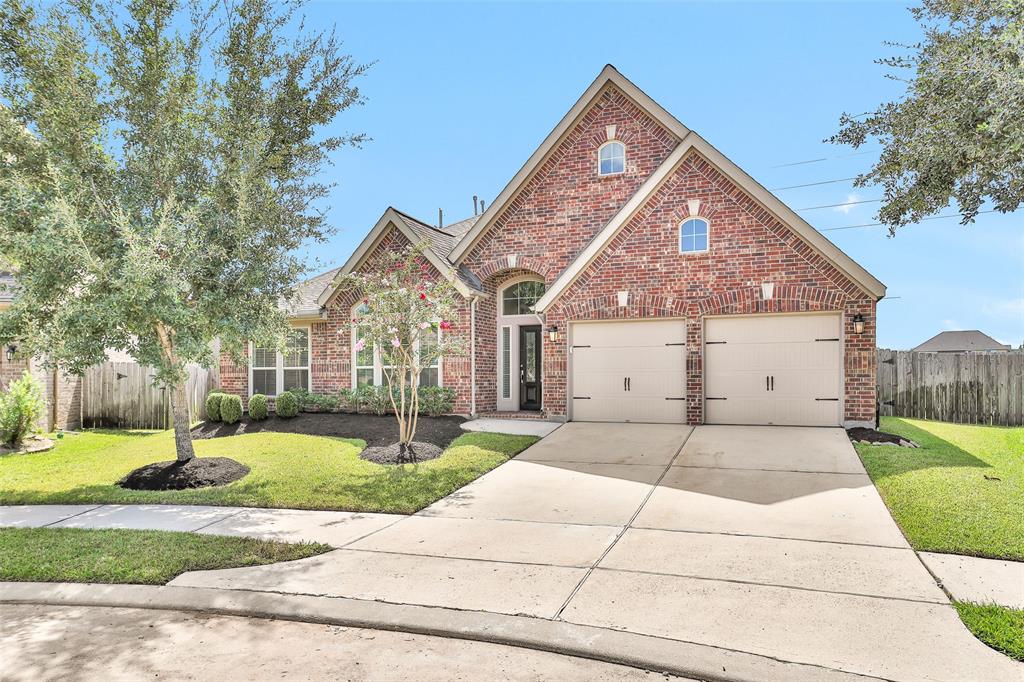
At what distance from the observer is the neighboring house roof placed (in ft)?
106

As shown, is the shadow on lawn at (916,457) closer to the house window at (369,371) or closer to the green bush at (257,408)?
the house window at (369,371)

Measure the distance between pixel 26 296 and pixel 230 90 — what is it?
404 centimetres

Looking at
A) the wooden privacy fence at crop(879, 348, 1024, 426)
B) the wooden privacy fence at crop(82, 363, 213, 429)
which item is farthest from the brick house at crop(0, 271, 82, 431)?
the wooden privacy fence at crop(879, 348, 1024, 426)

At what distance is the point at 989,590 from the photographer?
189 inches

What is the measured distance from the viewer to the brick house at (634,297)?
12711 millimetres

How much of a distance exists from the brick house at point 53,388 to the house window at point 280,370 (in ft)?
13.3

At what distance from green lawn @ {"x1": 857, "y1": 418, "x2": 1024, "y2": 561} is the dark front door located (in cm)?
797

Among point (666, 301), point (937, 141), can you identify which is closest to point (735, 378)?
point (666, 301)

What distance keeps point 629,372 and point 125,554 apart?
10.2 meters

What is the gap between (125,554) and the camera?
595 cm

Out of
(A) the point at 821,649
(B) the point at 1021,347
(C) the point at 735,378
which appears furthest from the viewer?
(B) the point at 1021,347

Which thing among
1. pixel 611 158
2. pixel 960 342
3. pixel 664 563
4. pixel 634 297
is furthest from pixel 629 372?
pixel 960 342

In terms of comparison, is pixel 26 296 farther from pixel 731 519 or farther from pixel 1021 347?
pixel 1021 347

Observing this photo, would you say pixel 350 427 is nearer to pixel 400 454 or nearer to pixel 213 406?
pixel 400 454
